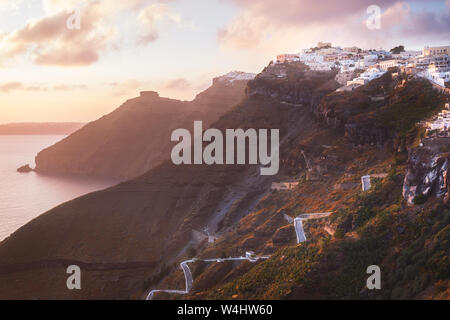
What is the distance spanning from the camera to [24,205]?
287 feet

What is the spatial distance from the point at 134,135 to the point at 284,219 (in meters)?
108

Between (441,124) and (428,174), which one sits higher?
(441,124)

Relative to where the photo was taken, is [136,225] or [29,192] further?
[29,192]

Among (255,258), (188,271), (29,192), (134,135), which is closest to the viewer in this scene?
(255,258)

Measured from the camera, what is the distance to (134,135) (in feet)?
472

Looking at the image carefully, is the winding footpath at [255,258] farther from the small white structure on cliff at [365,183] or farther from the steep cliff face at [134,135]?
the steep cliff face at [134,135]

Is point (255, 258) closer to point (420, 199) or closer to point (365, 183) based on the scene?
point (365, 183)

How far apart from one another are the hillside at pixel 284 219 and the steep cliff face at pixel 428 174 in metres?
0.08

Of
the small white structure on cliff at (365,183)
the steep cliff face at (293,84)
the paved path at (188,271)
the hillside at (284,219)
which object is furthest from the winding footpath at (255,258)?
the steep cliff face at (293,84)

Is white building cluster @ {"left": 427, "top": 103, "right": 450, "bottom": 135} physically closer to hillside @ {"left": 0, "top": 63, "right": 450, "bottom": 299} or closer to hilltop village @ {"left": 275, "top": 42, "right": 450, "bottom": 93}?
hillside @ {"left": 0, "top": 63, "right": 450, "bottom": 299}

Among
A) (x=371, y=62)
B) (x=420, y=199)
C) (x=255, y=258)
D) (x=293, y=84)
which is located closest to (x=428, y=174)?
(x=420, y=199)

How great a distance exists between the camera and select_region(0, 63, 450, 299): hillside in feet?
87.3

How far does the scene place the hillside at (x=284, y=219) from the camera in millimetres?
26598
